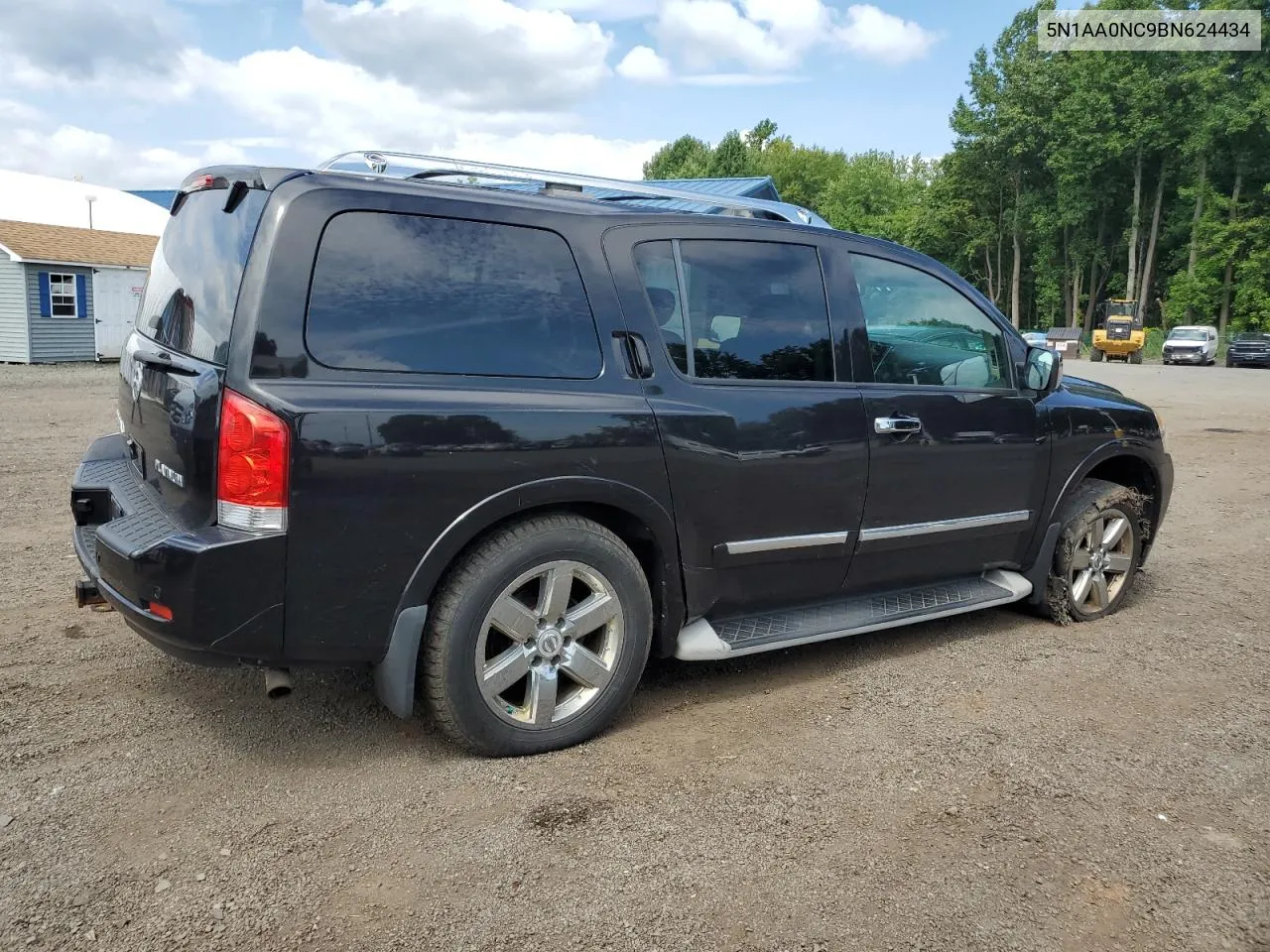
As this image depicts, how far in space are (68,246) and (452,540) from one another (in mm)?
27681

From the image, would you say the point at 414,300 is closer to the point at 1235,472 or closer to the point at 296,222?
the point at 296,222

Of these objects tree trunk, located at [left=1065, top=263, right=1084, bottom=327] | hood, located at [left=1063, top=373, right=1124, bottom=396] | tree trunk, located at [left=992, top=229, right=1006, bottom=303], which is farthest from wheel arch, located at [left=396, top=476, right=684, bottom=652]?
tree trunk, located at [left=992, top=229, right=1006, bottom=303]

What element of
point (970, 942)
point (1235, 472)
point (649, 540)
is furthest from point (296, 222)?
point (1235, 472)

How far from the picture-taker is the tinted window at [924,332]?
414 cm

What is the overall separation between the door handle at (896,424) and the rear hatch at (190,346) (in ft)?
7.92

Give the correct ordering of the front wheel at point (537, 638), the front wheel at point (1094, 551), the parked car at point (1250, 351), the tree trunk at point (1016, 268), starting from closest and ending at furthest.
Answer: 1. the front wheel at point (537, 638)
2. the front wheel at point (1094, 551)
3. the parked car at point (1250, 351)
4. the tree trunk at point (1016, 268)

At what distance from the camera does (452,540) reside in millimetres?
3021

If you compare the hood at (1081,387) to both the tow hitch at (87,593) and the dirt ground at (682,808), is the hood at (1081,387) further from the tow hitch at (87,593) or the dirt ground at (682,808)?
the tow hitch at (87,593)

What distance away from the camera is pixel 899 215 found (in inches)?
2776

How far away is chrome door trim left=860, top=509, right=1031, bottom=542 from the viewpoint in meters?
4.05

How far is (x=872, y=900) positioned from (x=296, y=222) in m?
2.48

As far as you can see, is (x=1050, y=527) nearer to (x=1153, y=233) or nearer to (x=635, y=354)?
(x=635, y=354)

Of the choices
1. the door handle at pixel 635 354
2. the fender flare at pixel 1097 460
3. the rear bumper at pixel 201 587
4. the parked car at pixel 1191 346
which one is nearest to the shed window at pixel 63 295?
the rear bumper at pixel 201 587

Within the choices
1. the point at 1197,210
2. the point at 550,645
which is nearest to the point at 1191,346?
the point at 1197,210
